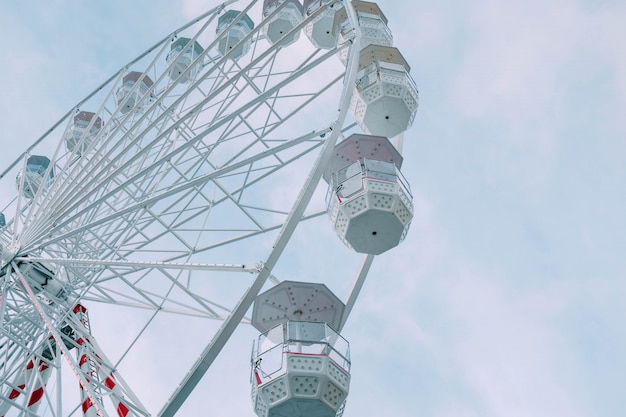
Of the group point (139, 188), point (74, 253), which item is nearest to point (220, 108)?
point (139, 188)

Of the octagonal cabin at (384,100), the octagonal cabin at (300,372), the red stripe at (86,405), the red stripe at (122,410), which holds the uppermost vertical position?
the octagonal cabin at (384,100)

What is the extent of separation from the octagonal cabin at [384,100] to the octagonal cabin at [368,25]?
44.8 inches

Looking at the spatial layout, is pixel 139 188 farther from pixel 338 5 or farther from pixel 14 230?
pixel 338 5

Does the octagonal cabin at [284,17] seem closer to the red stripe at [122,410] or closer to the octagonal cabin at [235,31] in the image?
the octagonal cabin at [235,31]

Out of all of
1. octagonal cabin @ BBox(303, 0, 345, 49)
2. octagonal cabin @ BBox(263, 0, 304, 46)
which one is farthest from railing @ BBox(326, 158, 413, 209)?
octagonal cabin @ BBox(263, 0, 304, 46)

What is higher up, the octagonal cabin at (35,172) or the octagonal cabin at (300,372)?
the octagonal cabin at (35,172)

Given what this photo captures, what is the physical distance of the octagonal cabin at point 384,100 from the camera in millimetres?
13461

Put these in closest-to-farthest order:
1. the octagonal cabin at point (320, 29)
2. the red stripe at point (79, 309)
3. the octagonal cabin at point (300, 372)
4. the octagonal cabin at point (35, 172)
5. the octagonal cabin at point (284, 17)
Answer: the octagonal cabin at point (300, 372), the red stripe at point (79, 309), the octagonal cabin at point (320, 29), the octagonal cabin at point (284, 17), the octagonal cabin at point (35, 172)

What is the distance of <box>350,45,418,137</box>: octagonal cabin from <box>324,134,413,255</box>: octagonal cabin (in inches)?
87.1

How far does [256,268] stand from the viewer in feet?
28.8

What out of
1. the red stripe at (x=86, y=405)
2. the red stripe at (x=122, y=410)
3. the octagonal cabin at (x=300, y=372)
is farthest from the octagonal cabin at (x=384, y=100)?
the red stripe at (x=86, y=405)

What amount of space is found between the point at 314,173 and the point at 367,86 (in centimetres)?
485

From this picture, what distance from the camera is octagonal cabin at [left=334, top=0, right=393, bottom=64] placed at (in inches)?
595

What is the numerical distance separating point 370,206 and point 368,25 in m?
7.12
